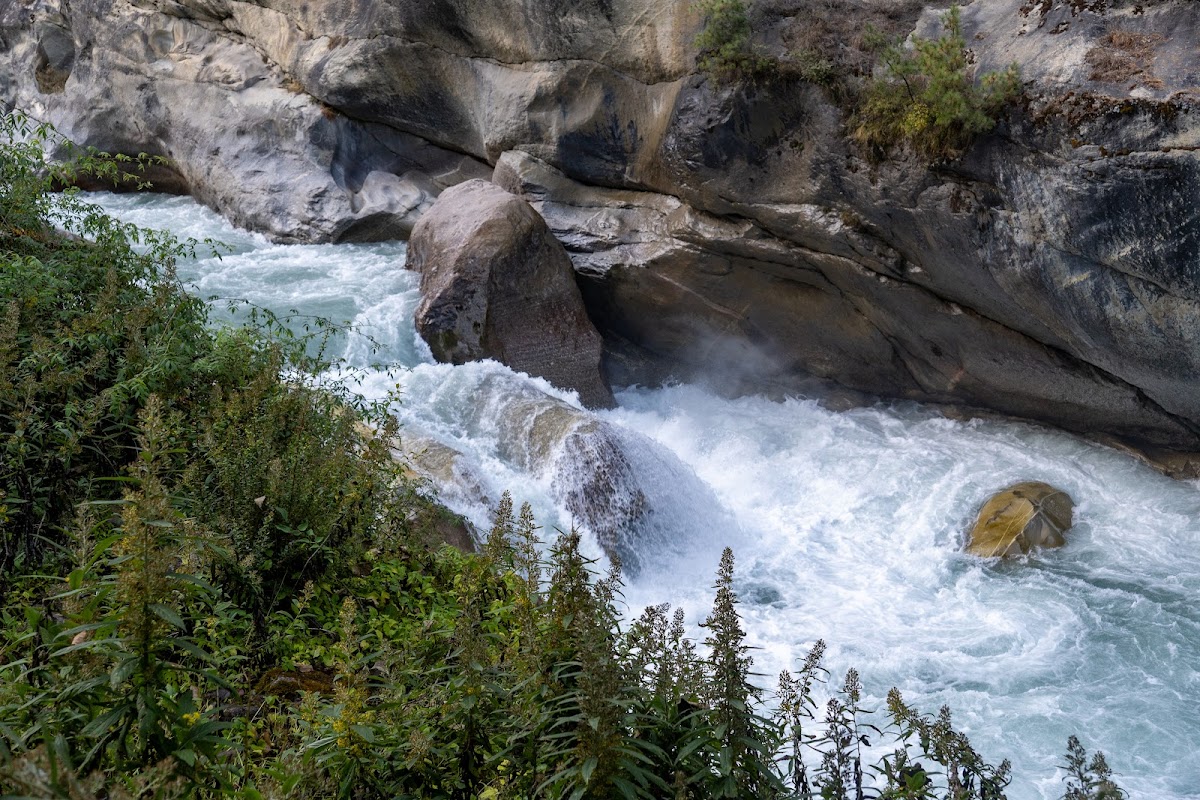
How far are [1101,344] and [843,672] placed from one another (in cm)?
436

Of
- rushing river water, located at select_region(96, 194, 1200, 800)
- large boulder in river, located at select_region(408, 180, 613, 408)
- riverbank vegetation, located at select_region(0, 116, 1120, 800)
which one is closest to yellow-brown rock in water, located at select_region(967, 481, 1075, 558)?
rushing river water, located at select_region(96, 194, 1200, 800)

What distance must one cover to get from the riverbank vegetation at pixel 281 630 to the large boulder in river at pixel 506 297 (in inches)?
205

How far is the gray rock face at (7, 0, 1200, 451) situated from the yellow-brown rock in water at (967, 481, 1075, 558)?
4.80 feet

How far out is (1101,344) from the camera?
905cm

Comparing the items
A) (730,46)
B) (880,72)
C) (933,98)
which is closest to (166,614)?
(933,98)

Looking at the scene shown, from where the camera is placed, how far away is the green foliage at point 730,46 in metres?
10.5

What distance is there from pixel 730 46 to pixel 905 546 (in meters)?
5.69

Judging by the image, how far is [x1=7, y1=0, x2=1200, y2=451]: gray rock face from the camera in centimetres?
820

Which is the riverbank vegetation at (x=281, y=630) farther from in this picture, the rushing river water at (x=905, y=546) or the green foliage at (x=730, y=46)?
the green foliage at (x=730, y=46)

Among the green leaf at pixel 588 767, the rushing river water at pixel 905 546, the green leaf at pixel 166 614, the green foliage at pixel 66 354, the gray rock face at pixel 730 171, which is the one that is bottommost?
the green leaf at pixel 166 614

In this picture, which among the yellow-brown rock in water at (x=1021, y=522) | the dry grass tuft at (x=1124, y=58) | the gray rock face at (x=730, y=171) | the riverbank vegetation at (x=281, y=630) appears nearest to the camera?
the riverbank vegetation at (x=281, y=630)

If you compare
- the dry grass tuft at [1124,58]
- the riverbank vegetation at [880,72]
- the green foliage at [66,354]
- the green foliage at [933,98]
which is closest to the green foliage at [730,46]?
the riverbank vegetation at [880,72]

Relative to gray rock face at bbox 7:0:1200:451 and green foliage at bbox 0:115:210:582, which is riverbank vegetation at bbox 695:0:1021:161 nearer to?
gray rock face at bbox 7:0:1200:451

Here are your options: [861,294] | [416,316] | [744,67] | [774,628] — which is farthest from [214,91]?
[774,628]
